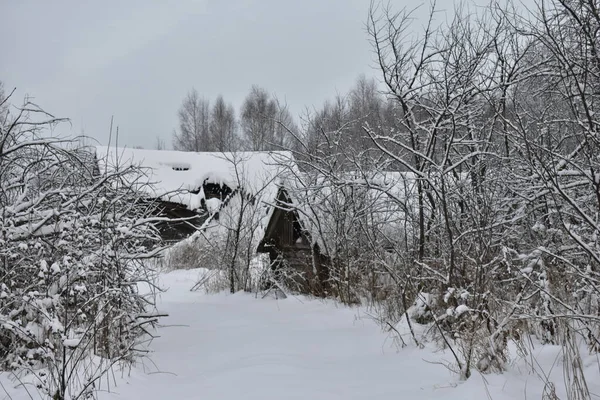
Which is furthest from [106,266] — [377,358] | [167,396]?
[377,358]

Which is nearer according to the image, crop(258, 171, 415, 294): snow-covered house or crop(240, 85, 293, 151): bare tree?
crop(258, 171, 415, 294): snow-covered house

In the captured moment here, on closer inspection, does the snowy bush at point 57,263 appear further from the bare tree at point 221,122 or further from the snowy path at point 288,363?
the bare tree at point 221,122

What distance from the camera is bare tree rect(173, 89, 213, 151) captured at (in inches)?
1868

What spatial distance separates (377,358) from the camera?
Answer: 555 centimetres

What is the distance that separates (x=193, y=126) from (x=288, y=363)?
4641 cm

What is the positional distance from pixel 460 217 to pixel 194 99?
48.2 m

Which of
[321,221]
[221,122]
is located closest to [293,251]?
[321,221]

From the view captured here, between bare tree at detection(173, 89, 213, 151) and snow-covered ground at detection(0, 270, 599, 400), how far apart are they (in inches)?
1582

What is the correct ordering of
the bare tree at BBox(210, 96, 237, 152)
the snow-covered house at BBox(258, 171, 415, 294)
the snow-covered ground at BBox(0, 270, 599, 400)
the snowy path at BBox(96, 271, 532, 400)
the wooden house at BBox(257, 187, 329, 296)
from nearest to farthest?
the snow-covered ground at BBox(0, 270, 599, 400) → the snowy path at BBox(96, 271, 532, 400) → the snow-covered house at BBox(258, 171, 415, 294) → the wooden house at BBox(257, 187, 329, 296) → the bare tree at BBox(210, 96, 237, 152)

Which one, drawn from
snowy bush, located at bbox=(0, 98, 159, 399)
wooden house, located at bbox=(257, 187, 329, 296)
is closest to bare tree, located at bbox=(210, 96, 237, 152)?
wooden house, located at bbox=(257, 187, 329, 296)

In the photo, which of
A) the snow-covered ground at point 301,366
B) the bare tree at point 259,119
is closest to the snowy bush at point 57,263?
the snow-covered ground at point 301,366

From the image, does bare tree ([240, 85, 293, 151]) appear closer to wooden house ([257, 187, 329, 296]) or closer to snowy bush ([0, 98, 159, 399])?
wooden house ([257, 187, 329, 296])

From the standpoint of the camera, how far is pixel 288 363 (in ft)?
17.7

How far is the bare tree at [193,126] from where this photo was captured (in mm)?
47438
